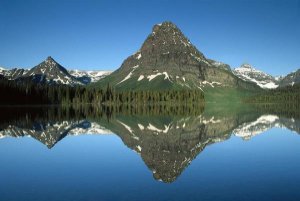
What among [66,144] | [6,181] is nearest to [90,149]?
[66,144]

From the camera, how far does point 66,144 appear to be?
51.0m

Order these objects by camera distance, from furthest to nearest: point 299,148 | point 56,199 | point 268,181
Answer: point 299,148 → point 268,181 → point 56,199

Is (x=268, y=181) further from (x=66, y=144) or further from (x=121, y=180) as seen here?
(x=66, y=144)

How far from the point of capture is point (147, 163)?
34594 mm

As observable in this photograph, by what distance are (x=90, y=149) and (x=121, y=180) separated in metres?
20.3

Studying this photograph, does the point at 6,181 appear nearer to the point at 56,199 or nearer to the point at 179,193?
the point at 56,199

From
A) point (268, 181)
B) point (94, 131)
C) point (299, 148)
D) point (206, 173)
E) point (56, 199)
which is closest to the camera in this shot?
point (56, 199)

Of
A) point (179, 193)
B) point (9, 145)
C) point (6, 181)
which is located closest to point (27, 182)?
point (6, 181)

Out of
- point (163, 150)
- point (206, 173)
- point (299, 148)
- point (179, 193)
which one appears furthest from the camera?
point (299, 148)

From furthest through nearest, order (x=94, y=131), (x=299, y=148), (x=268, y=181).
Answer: (x=94, y=131), (x=299, y=148), (x=268, y=181)

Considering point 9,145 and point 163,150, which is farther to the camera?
point 9,145

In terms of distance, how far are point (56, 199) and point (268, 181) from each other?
14.4m

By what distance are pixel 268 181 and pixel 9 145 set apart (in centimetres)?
3461

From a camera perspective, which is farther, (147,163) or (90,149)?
(90,149)
